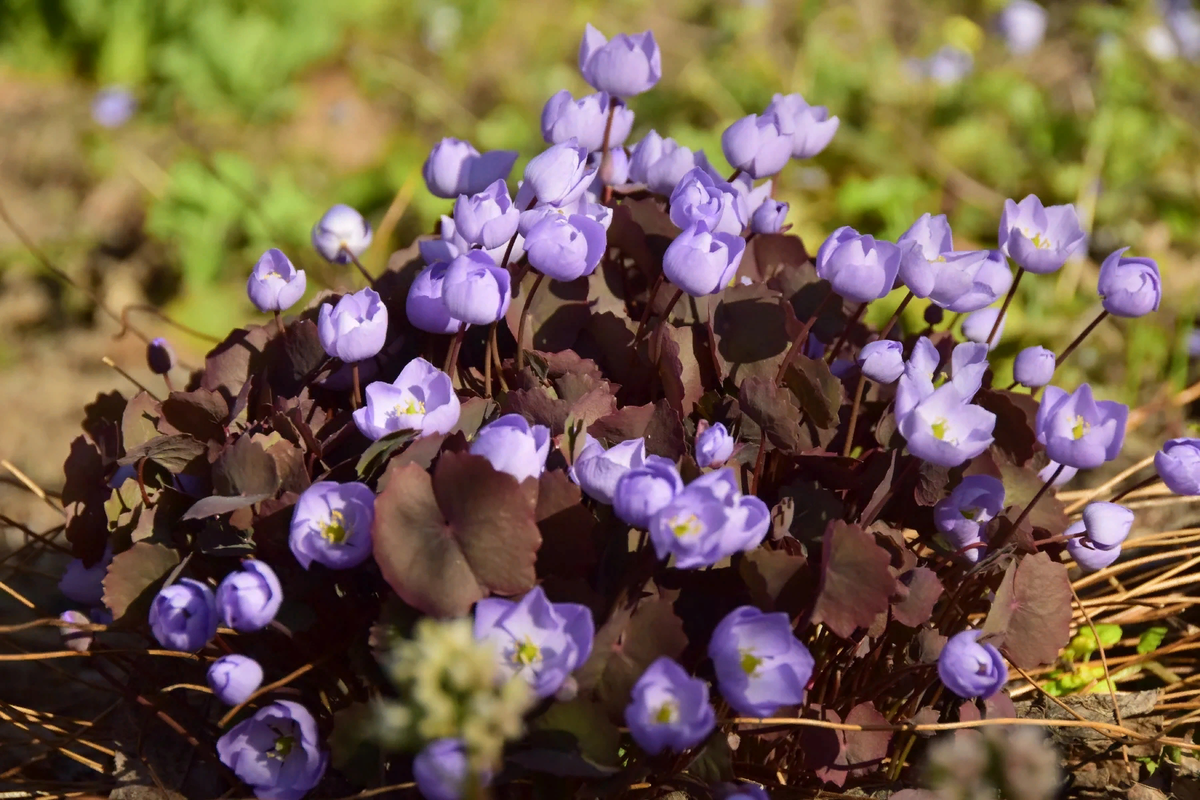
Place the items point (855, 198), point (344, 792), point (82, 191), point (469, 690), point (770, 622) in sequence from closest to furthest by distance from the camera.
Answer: point (469, 690) → point (770, 622) → point (344, 792) → point (855, 198) → point (82, 191)

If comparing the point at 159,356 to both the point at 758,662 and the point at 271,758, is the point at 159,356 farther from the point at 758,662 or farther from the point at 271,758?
the point at 758,662

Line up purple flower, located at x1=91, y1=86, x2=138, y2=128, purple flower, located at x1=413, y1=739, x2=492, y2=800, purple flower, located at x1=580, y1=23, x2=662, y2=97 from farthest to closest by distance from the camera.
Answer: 1. purple flower, located at x1=91, y1=86, x2=138, y2=128
2. purple flower, located at x1=580, y1=23, x2=662, y2=97
3. purple flower, located at x1=413, y1=739, x2=492, y2=800

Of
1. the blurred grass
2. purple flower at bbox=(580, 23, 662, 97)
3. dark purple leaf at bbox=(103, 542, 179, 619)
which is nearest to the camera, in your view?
dark purple leaf at bbox=(103, 542, 179, 619)

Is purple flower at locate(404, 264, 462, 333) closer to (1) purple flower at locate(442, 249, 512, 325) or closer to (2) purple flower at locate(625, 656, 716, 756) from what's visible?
(1) purple flower at locate(442, 249, 512, 325)

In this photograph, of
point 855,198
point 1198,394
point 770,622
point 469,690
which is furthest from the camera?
point 855,198

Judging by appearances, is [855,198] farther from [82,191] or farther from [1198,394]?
[82,191]

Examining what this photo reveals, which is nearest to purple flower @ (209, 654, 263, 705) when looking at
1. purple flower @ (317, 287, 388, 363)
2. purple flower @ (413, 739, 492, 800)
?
purple flower @ (413, 739, 492, 800)

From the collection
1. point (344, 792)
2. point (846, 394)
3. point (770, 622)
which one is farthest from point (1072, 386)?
point (344, 792)
